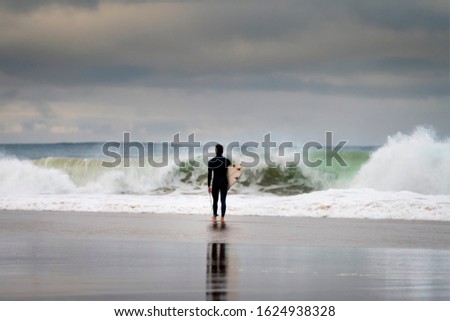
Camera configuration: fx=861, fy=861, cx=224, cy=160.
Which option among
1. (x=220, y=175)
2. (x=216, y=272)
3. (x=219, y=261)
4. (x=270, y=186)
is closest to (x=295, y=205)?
(x=220, y=175)

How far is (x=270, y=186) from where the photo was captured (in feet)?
92.3

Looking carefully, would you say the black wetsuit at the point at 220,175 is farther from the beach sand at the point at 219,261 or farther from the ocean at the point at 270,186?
the ocean at the point at 270,186

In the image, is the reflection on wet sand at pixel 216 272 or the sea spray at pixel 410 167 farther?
the sea spray at pixel 410 167

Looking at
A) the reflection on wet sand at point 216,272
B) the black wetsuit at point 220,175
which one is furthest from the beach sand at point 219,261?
the black wetsuit at point 220,175

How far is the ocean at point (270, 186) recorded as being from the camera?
19953 mm

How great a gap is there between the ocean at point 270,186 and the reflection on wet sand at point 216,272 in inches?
338

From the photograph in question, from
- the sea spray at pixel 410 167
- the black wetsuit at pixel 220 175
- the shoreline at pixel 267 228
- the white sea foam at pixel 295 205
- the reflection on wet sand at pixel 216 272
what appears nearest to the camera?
the reflection on wet sand at pixel 216 272

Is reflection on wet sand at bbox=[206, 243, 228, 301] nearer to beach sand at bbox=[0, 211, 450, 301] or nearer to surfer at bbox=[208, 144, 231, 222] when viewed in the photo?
beach sand at bbox=[0, 211, 450, 301]

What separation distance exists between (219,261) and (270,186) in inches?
721

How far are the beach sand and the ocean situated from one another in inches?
126

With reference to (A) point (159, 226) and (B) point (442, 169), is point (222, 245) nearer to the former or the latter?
(A) point (159, 226)

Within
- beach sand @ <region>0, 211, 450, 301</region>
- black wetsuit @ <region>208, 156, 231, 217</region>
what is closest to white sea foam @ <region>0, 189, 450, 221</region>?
beach sand @ <region>0, 211, 450, 301</region>

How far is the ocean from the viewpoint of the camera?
19953 mm

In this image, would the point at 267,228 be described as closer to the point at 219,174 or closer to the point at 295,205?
the point at 219,174
